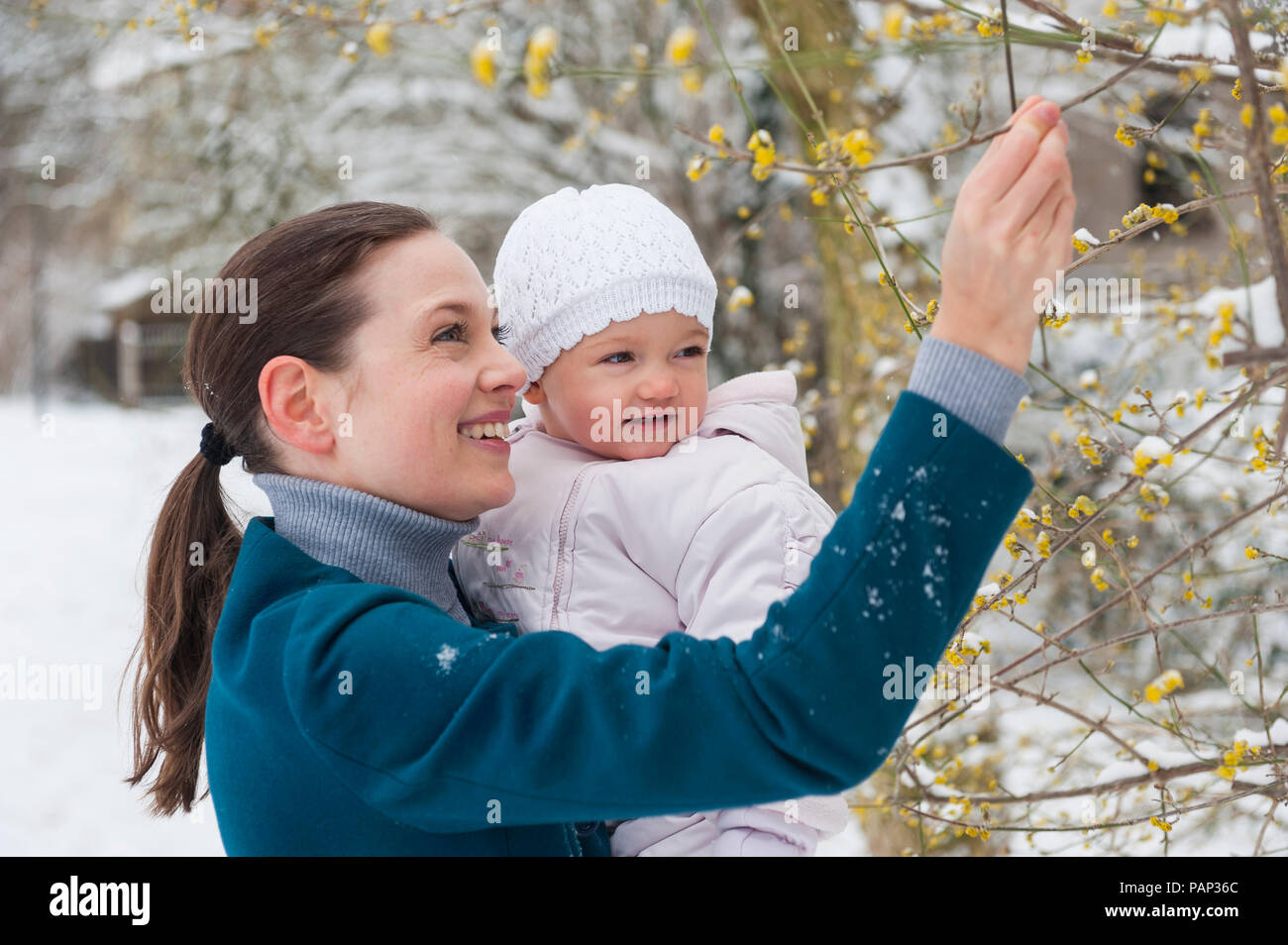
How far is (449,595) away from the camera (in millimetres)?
1520

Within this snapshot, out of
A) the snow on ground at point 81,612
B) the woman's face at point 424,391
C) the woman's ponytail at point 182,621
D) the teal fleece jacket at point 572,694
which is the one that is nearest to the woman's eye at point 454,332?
the woman's face at point 424,391

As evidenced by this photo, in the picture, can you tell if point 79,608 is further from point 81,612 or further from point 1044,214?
point 1044,214

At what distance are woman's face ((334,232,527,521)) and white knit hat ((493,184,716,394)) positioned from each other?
0.68ft

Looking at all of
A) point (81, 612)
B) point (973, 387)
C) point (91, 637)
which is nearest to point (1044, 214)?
point (973, 387)

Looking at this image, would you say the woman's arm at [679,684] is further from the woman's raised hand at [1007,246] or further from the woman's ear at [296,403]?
the woman's ear at [296,403]

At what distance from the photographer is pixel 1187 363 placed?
446cm

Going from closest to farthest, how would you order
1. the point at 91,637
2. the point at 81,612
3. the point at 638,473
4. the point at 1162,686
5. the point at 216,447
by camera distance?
the point at 1162,686 → the point at 638,473 → the point at 216,447 → the point at 91,637 → the point at 81,612

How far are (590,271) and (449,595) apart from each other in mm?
466

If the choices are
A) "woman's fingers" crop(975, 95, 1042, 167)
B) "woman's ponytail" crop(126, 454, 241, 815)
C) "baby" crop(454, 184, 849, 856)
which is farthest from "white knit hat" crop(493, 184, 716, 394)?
"woman's fingers" crop(975, 95, 1042, 167)

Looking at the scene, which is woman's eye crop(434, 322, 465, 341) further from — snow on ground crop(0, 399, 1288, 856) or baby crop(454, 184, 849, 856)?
snow on ground crop(0, 399, 1288, 856)

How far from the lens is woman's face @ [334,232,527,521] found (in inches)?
53.4

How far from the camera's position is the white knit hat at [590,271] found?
1579 millimetres
